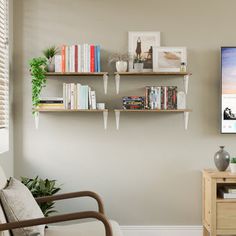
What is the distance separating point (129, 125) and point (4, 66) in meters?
1.24

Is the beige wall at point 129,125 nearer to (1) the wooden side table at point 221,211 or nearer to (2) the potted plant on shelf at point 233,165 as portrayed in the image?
(2) the potted plant on shelf at point 233,165

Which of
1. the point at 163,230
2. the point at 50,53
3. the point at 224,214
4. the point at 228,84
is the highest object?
the point at 50,53

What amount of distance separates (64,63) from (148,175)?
1.28 meters

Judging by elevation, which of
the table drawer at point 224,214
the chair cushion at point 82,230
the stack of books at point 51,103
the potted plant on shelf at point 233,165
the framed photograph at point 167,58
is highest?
the framed photograph at point 167,58

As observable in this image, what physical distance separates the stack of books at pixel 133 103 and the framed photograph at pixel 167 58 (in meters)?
0.32

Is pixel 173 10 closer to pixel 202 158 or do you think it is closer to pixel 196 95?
pixel 196 95

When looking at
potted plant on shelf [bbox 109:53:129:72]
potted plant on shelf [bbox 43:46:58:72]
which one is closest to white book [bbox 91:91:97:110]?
potted plant on shelf [bbox 109:53:129:72]

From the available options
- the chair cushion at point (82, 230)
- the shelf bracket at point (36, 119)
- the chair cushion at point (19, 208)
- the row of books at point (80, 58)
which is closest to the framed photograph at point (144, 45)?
the row of books at point (80, 58)

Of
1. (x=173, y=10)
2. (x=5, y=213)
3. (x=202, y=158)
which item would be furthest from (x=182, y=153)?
(x=5, y=213)

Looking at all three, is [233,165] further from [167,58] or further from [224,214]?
[167,58]

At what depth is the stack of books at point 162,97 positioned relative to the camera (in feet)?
13.9

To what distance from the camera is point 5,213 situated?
289 cm

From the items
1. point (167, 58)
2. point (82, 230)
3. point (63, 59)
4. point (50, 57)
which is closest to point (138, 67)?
point (167, 58)

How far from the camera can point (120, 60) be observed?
4336 millimetres
